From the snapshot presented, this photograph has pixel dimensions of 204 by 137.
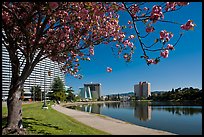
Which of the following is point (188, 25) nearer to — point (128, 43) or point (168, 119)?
point (128, 43)

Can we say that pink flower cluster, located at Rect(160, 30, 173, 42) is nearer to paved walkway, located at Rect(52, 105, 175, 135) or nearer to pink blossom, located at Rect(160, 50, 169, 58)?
pink blossom, located at Rect(160, 50, 169, 58)

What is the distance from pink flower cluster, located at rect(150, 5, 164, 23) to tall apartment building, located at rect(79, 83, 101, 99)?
492 ft

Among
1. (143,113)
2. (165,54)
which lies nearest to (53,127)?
(165,54)

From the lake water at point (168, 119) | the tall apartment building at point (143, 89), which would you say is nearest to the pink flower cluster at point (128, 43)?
the lake water at point (168, 119)

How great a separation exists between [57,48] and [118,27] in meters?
2.47

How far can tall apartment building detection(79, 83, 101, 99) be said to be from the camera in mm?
157750

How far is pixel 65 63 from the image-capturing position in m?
12.5

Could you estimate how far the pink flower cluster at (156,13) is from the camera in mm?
6277

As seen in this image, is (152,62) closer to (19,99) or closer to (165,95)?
(19,99)

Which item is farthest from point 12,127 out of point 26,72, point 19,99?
point 26,72

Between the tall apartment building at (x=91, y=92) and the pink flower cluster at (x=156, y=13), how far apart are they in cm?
15011

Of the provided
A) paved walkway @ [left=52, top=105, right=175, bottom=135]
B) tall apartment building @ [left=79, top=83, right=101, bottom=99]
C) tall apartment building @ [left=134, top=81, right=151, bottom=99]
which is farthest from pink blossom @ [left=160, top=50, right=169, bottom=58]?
tall apartment building @ [left=134, top=81, right=151, bottom=99]

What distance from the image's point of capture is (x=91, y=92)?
17812 cm

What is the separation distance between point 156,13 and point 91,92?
173 meters
